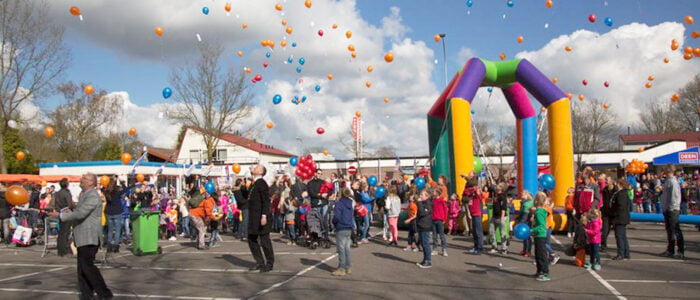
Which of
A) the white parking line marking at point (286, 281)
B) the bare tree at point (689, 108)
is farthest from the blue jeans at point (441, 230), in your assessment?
the bare tree at point (689, 108)

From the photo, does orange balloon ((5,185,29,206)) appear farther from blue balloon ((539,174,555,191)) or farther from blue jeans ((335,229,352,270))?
blue balloon ((539,174,555,191))

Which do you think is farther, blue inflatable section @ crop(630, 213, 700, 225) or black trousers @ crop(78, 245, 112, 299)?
blue inflatable section @ crop(630, 213, 700, 225)

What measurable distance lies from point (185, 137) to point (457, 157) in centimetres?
5245

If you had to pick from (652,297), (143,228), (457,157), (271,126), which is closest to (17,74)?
(271,126)

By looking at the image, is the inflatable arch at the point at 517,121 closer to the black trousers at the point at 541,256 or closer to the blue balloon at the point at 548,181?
the blue balloon at the point at 548,181

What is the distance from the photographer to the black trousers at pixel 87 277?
6.49 meters

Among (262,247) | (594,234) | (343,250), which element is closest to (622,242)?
(594,234)

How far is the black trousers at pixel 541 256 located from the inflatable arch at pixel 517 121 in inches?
244

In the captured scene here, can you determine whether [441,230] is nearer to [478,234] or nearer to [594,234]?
[478,234]

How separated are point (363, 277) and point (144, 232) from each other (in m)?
5.42

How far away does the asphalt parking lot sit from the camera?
703 centimetres

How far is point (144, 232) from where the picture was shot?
433 inches

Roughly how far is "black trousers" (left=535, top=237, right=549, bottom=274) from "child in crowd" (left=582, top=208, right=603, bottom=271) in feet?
3.87

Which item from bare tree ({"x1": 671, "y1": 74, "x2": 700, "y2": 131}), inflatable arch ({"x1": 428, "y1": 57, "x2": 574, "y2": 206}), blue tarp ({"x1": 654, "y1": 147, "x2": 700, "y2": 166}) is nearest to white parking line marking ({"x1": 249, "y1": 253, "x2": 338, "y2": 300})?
inflatable arch ({"x1": 428, "y1": 57, "x2": 574, "y2": 206})
